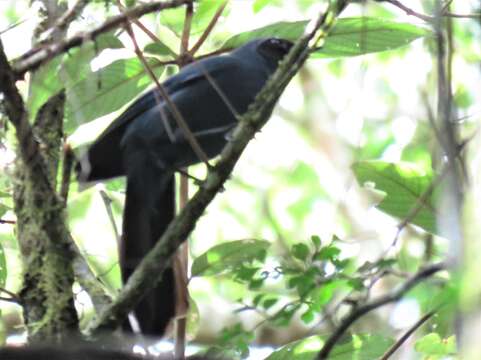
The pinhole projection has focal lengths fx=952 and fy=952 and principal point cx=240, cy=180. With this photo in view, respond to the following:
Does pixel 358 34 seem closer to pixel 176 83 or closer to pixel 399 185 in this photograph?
pixel 399 185

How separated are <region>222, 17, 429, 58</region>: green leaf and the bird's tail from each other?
602mm

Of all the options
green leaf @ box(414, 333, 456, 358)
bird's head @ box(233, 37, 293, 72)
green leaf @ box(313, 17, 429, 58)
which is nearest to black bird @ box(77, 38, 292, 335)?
bird's head @ box(233, 37, 293, 72)

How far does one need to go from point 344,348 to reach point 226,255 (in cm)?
40

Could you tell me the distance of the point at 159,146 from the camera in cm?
297

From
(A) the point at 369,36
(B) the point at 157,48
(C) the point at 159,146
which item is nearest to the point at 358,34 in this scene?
(A) the point at 369,36

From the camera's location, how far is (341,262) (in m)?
2.06

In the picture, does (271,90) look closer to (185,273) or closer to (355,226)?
(185,273)

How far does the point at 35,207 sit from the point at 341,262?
667mm

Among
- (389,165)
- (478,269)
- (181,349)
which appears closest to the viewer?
(478,269)

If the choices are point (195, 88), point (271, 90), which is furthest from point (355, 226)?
point (271, 90)

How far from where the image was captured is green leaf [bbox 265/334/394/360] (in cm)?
221

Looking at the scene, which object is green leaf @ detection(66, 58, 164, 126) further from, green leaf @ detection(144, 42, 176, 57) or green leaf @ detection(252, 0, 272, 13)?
green leaf @ detection(252, 0, 272, 13)

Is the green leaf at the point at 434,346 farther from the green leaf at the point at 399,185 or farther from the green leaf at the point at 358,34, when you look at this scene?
the green leaf at the point at 358,34

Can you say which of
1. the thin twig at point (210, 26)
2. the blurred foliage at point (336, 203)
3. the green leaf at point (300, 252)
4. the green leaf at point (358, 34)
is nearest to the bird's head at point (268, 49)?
the blurred foliage at point (336, 203)
